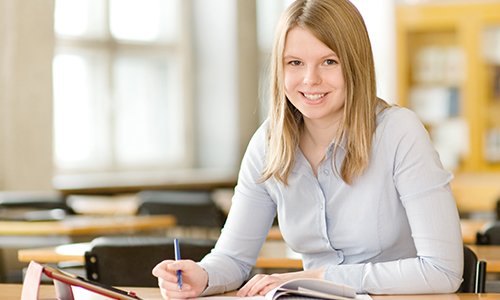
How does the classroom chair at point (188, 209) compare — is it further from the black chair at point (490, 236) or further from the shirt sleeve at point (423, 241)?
the shirt sleeve at point (423, 241)

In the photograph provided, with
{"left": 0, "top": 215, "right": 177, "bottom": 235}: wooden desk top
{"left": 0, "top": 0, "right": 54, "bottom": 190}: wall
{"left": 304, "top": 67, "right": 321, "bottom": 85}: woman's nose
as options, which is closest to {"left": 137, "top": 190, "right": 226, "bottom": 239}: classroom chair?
{"left": 0, "top": 215, "right": 177, "bottom": 235}: wooden desk top

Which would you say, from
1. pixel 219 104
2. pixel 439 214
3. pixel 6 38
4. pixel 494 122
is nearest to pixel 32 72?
pixel 6 38

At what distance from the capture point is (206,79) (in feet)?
23.9

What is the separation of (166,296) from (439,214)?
2.13 ft

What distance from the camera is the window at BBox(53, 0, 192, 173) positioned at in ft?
19.8

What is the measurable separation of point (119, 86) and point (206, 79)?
114 cm

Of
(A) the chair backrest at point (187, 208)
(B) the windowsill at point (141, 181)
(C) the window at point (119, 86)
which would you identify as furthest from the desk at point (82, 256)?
(C) the window at point (119, 86)

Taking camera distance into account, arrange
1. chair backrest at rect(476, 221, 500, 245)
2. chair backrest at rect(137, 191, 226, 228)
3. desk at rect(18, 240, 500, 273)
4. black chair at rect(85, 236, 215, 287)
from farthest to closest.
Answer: chair backrest at rect(137, 191, 226, 228), chair backrest at rect(476, 221, 500, 245), desk at rect(18, 240, 500, 273), black chair at rect(85, 236, 215, 287)

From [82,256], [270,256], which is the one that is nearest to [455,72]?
[270,256]

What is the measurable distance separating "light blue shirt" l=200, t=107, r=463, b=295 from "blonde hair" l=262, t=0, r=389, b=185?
0.10ft

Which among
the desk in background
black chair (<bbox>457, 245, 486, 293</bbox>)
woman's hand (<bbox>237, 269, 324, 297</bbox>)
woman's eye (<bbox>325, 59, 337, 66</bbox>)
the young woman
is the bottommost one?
the desk in background

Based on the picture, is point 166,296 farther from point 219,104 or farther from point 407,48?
point 407,48

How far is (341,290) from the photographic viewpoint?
4.50 feet

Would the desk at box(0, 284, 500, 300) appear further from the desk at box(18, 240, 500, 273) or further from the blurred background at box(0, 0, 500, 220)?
the blurred background at box(0, 0, 500, 220)
